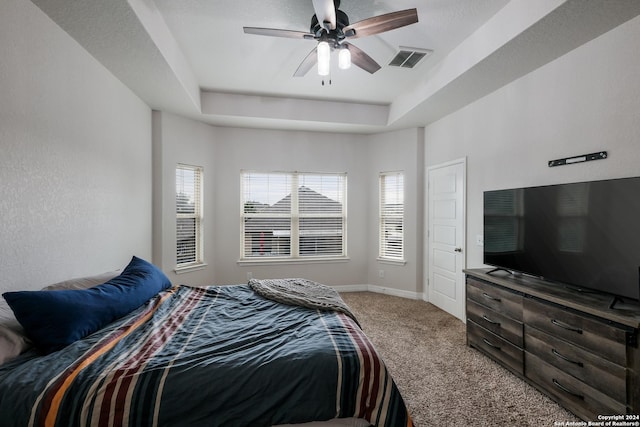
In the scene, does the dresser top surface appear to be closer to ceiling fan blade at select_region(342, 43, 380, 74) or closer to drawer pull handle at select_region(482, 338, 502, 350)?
drawer pull handle at select_region(482, 338, 502, 350)

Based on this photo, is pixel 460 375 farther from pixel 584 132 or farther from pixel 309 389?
pixel 584 132

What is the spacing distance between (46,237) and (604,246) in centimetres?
381

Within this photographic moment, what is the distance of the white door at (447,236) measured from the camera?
12.5ft

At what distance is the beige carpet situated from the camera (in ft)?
6.54

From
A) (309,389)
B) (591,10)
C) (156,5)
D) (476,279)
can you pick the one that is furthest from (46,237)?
(591,10)

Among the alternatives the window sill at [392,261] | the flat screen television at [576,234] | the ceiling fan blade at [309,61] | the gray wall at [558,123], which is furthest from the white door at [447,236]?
the ceiling fan blade at [309,61]

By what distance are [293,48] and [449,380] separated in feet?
11.0

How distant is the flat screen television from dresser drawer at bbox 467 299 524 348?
1.43ft

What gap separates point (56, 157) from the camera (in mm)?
2180

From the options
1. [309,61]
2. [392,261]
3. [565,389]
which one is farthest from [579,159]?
[392,261]

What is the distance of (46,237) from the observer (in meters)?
2.09

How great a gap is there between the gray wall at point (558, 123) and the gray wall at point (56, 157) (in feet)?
13.0

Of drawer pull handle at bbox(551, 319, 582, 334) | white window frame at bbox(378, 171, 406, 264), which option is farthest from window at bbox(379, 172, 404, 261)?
drawer pull handle at bbox(551, 319, 582, 334)

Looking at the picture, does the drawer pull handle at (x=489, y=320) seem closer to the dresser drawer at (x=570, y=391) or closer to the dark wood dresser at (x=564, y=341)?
the dark wood dresser at (x=564, y=341)
